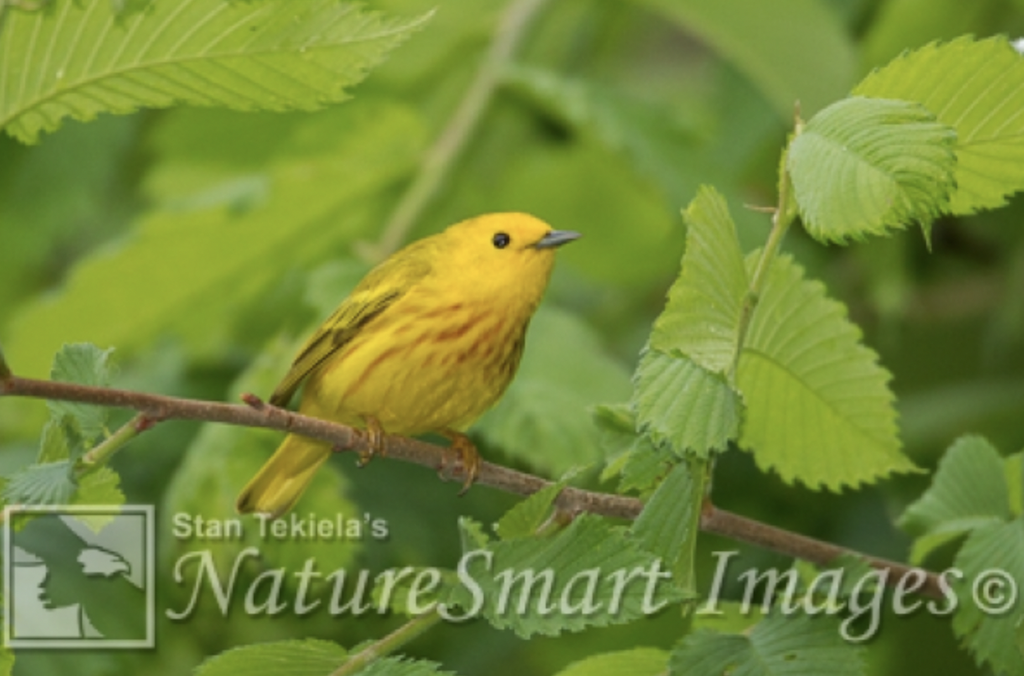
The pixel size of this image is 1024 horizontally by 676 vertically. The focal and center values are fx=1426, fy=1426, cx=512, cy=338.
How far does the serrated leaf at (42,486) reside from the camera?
1.63 meters

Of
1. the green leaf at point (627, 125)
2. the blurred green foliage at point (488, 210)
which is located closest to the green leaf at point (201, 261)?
the blurred green foliage at point (488, 210)

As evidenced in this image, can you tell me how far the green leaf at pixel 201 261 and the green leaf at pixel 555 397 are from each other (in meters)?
0.61

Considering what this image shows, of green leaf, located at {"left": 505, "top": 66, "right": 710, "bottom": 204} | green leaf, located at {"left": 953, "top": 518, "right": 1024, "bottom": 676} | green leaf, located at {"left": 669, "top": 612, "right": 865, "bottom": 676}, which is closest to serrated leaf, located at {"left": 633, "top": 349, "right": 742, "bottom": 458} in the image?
green leaf, located at {"left": 669, "top": 612, "right": 865, "bottom": 676}

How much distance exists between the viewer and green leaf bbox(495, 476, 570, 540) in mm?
1637

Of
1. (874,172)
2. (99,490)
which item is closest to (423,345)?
(99,490)

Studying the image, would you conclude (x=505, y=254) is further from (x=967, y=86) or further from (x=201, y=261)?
(x=967, y=86)

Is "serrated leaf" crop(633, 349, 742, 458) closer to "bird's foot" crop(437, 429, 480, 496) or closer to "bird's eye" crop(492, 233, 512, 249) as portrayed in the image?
"bird's foot" crop(437, 429, 480, 496)

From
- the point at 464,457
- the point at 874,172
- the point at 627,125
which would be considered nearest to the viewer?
the point at 874,172

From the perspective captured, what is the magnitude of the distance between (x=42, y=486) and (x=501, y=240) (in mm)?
1422

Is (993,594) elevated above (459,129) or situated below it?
below

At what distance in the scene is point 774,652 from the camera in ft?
5.83

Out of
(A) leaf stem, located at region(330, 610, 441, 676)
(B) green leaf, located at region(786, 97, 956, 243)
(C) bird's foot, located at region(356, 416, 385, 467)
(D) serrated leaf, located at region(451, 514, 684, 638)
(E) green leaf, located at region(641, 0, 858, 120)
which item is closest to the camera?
(B) green leaf, located at region(786, 97, 956, 243)

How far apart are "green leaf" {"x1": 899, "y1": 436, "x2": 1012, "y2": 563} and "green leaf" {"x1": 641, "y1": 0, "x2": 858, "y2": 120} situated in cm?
123

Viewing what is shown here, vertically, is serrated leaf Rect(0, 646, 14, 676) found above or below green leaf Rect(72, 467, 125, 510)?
below
